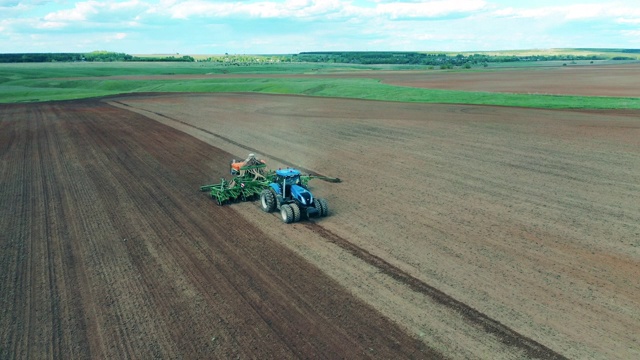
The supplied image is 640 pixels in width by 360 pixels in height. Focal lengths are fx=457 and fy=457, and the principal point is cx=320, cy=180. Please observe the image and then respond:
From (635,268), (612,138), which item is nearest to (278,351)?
(635,268)

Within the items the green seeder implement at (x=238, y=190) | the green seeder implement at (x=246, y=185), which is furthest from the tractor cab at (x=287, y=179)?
the green seeder implement at (x=238, y=190)

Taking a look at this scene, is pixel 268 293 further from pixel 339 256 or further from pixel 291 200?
pixel 291 200

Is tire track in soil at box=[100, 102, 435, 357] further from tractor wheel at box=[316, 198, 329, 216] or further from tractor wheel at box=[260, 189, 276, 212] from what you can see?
tractor wheel at box=[316, 198, 329, 216]

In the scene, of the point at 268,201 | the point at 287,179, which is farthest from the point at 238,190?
the point at 287,179

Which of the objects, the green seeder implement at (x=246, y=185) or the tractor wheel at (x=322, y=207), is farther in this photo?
the green seeder implement at (x=246, y=185)

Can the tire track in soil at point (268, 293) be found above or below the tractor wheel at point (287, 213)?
below

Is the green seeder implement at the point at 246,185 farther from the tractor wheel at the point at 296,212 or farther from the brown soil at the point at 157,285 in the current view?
the tractor wheel at the point at 296,212
